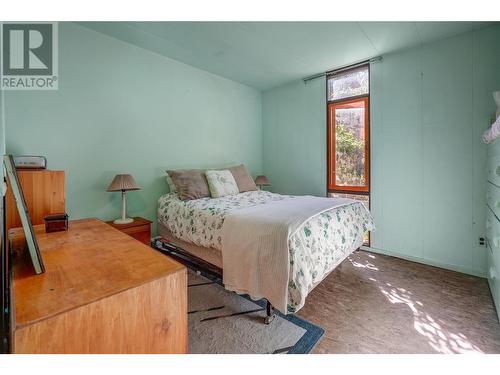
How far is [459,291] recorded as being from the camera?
2.09 m

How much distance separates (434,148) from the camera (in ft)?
8.56

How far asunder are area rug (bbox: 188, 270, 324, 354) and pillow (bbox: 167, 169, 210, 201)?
1119 mm

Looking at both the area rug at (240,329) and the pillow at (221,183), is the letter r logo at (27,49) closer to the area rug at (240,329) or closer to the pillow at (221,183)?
the pillow at (221,183)

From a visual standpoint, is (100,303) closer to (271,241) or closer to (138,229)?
(271,241)

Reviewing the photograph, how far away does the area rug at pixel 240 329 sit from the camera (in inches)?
56.9

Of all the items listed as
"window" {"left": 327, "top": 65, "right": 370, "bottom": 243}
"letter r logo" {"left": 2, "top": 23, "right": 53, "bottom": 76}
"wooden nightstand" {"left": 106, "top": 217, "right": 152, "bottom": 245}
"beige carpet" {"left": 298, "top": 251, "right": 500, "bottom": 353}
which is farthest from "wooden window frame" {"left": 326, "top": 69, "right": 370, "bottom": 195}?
"letter r logo" {"left": 2, "top": 23, "right": 53, "bottom": 76}

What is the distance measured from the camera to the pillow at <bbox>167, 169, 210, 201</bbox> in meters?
2.72

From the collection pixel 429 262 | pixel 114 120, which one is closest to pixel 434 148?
pixel 429 262

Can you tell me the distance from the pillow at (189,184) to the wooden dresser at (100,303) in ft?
5.57

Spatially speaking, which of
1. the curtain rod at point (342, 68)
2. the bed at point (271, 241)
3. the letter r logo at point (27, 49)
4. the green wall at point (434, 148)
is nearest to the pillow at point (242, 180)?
the bed at point (271, 241)

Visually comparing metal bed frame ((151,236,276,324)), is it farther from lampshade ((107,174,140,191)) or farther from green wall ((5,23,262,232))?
lampshade ((107,174,140,191))

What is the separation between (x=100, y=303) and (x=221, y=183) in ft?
7.75
